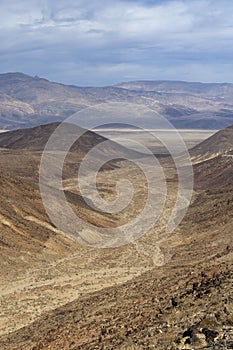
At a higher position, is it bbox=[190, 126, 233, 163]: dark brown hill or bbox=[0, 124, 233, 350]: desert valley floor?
bbox=[0, 124, 233, 350]: desert valley floor

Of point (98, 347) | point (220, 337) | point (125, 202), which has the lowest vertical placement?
point (125, 202)

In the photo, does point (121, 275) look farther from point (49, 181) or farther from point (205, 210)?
point (49, 181)

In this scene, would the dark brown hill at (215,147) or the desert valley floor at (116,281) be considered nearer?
the desert valley floor at (116,281)

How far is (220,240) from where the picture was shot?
3950 centimetres

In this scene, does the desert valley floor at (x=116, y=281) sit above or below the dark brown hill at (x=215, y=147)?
above

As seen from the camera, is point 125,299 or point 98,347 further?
point 125,299

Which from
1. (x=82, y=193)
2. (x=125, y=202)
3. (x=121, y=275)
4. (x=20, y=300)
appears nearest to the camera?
(x=20, y=300)

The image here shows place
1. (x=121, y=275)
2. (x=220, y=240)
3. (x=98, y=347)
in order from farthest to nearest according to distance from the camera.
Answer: (x=220, y=240), (x=121, y=275), (x=98, y=347)

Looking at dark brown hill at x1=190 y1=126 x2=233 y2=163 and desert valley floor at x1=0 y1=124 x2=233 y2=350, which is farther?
dark brown hill at x1=190 y1=126 x2=233 y2=163

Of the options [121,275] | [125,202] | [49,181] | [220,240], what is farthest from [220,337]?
[49,181]

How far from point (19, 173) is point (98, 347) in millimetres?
67006

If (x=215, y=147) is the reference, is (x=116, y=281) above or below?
above

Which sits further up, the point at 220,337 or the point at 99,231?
the point at 220,337

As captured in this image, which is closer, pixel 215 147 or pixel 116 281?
pixel 116 281
